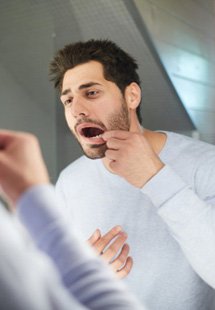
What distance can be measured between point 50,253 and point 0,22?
A: 0.83 metres

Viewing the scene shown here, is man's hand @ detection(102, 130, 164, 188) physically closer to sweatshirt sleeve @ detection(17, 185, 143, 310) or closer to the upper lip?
the upper lip

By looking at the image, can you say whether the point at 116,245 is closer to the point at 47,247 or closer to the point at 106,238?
the point at 106,238

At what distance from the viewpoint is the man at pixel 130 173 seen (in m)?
0.64

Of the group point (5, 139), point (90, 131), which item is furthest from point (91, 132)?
point (5, 139)

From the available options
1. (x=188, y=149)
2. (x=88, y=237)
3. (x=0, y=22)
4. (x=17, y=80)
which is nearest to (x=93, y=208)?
(x=88, y=237)

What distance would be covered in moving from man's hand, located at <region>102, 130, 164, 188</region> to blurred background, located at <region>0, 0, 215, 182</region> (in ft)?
0.36

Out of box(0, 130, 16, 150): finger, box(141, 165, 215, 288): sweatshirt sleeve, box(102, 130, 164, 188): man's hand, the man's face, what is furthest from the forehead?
box(0, 130, 16, 150): finger

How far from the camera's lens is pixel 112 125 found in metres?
0.72

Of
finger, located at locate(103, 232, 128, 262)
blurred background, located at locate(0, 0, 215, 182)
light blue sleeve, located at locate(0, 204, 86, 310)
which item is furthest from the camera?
blurred background, located at locate(0, 0, 215, 182)

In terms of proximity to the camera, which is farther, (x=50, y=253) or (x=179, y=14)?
(x=179, y=14)

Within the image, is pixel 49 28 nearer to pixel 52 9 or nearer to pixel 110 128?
pixel 52 9

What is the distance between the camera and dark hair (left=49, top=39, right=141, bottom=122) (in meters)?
0.73

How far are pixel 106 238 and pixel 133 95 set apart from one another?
0.25 m

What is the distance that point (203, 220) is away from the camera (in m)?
0.57
